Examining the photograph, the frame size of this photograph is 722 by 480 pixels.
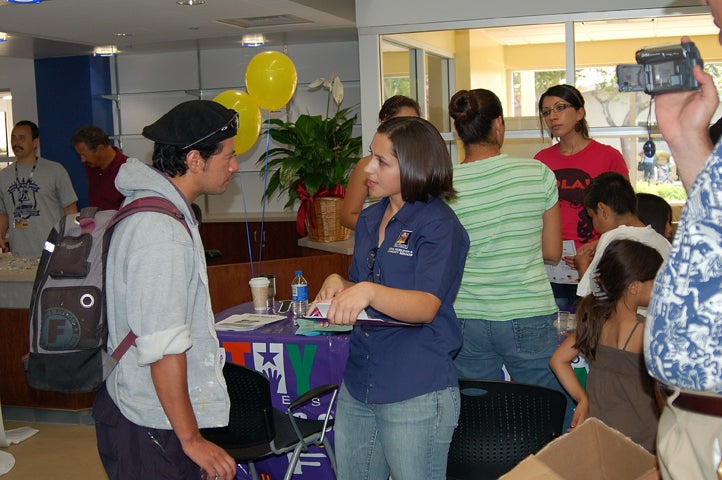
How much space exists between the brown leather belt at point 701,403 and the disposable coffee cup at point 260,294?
275 cm

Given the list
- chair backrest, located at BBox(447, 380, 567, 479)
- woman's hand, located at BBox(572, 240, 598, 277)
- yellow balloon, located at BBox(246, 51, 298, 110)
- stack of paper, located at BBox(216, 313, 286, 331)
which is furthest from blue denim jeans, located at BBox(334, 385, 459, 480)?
yellow balloon, located at BBox(246, 51, 298, 110)

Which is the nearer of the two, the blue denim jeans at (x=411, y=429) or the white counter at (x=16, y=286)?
the blue denim jeans at (x=411, y=429)

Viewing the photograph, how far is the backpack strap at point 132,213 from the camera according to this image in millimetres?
1829

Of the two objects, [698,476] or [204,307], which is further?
[204,307]

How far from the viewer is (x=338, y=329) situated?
10.6 ft

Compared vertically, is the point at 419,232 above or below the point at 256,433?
above

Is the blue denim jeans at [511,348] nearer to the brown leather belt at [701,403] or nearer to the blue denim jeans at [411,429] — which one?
the blue denim jeans at [411,429]

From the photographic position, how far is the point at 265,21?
722 cm

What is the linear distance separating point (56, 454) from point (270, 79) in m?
2.52

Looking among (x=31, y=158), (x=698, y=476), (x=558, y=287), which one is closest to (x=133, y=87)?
(x=31, y=158)

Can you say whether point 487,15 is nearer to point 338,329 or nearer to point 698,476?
point 338,329

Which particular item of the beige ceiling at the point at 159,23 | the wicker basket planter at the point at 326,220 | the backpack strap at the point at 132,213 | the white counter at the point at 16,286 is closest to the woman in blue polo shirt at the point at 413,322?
the backpack strap at the point at 132,213

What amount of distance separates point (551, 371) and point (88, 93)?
7839 millimetres

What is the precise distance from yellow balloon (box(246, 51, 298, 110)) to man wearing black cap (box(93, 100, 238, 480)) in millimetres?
3137
